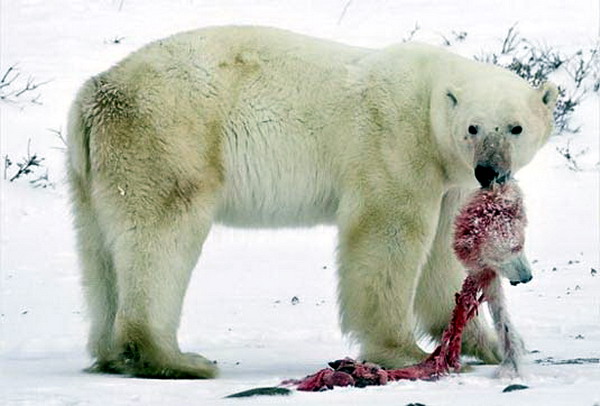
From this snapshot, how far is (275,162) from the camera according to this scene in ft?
21.5

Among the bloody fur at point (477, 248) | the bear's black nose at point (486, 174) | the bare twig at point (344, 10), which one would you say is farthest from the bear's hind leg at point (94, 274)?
the bare twig at point (344, 10)

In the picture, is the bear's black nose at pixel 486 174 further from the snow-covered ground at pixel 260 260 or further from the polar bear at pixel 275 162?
the snow-covered ground at pixel 260 260

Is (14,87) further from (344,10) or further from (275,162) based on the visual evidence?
(275,162)

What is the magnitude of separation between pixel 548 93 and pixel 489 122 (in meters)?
0.39

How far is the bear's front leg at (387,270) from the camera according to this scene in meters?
6.29

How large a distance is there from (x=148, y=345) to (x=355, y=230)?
1.06m

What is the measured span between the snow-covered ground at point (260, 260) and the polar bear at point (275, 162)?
36 cm

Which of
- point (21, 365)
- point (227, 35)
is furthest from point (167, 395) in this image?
point (227, 35)

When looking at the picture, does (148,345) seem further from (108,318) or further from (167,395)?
(167,395)

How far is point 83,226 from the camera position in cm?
652

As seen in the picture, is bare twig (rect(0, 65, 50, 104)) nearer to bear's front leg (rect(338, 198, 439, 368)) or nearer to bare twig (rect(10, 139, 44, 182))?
bare twig (rect(10, 139, 44, 182))

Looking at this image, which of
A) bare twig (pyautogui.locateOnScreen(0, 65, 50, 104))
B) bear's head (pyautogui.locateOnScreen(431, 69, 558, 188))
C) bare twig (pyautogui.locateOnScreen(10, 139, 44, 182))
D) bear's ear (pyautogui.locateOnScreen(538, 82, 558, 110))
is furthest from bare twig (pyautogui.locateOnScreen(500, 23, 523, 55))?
bear's ear (pyautogui.locateOnScreen(538, 82, 558, 110))

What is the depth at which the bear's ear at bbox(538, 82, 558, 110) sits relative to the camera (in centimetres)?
614

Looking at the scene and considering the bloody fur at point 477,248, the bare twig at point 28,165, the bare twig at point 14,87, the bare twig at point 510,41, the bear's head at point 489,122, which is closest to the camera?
the bloody fur at point 477,248
